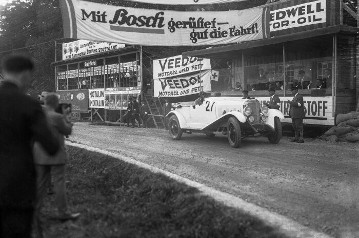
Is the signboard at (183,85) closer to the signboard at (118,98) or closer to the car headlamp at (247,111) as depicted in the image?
the signboard at (118,98)

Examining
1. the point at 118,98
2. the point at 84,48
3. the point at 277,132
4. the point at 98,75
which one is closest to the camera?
the point at 277,132

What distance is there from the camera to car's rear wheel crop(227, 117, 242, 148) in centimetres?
1030

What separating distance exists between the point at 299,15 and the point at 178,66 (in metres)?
6.11

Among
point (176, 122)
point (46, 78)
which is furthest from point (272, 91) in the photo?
point (46, 78)

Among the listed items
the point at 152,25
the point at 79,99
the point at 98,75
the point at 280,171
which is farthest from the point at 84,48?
the point at 280,171

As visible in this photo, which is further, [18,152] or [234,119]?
[234,119]

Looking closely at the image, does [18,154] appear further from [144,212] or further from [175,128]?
[175,128]

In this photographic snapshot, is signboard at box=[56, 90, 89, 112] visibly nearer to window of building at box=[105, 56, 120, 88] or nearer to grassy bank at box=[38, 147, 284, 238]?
window of building at box=[105, 56, 120, 88]

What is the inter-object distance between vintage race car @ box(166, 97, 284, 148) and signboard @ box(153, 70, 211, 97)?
4.52m

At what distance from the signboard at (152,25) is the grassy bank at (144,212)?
20.0 ft

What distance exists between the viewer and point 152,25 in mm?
12180

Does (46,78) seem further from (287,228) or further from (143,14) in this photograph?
(287,228)

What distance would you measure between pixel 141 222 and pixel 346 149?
7.41 meters

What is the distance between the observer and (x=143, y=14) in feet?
39.6
